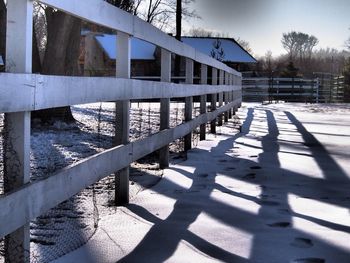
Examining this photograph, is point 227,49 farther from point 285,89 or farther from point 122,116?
point 122,116

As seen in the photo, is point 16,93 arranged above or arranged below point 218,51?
below

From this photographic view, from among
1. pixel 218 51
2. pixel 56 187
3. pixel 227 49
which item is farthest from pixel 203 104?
pixel 227 49

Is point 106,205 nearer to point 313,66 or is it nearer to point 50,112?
point 50,112

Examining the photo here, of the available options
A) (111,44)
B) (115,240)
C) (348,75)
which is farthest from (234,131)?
(111,44)

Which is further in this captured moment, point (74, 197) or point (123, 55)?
point (74, 197)

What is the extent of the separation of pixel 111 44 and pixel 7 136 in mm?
45824

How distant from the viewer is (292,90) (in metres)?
41.3

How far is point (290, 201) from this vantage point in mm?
4664

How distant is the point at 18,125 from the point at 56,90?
1.14 ft

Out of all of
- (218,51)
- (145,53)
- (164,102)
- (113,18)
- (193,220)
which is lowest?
(193,220)

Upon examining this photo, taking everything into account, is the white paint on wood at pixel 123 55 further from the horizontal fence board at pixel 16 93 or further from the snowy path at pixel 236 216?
the horizontal fence board at pixel 16 93

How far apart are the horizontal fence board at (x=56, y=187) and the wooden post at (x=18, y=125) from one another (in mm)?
79

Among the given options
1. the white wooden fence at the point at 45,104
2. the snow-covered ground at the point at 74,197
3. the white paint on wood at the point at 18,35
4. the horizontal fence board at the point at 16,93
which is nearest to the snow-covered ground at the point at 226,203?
the snow-covered ground at the point at 74,197

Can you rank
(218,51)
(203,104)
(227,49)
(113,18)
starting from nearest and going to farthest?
1. (113,18)
2. (203,104)
3. (218,51)
4. (227,49)
